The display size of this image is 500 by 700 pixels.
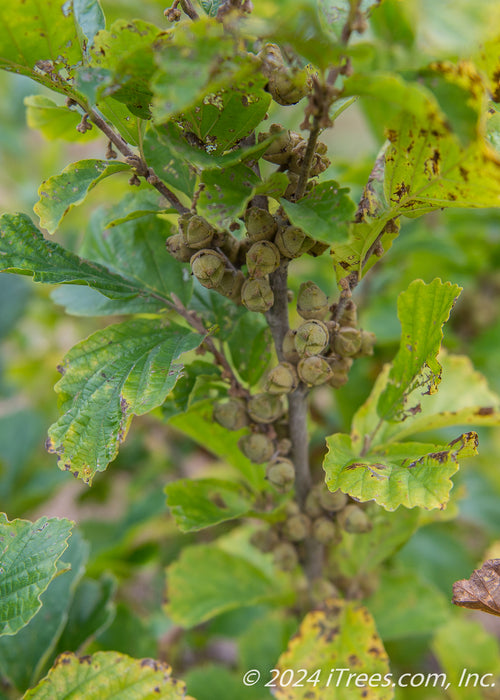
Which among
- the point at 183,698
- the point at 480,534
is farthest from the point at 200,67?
the point at 480,534

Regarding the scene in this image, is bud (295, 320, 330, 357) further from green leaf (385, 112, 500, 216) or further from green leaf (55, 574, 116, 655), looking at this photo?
green leaf (55, 574, 116, 655)

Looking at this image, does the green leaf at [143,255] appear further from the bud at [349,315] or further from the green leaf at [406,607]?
the green leaf at [406,607]

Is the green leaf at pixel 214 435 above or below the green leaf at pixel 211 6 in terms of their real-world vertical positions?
below

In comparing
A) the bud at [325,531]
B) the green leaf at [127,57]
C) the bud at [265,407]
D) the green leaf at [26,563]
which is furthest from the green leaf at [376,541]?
the green leaf at [127,57]

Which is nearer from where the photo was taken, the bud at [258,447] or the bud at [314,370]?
the bud at [314,370]

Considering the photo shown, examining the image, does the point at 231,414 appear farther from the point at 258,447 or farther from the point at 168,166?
the point at 168,166

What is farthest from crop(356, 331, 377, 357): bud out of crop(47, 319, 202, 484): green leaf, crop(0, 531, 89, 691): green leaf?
crop(0, 531, 89, 691): green leaf
